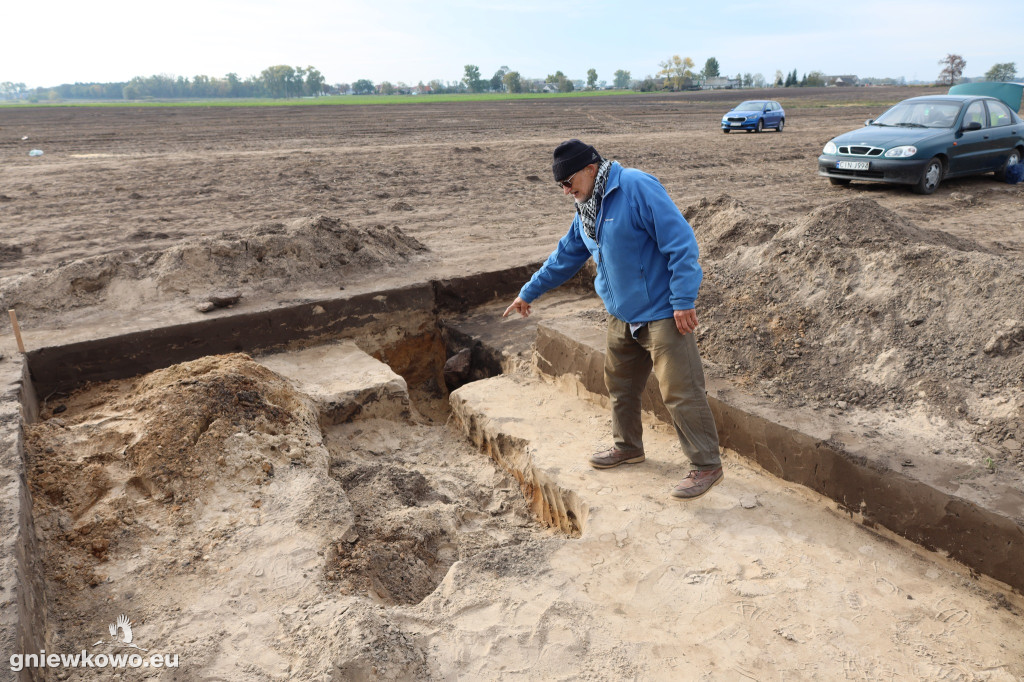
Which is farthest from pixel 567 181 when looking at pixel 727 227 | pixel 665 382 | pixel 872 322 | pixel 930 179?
pixel 930 179

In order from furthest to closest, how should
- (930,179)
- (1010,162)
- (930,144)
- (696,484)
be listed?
(1010,162) → (930,179) → (930,144) → (696,484)

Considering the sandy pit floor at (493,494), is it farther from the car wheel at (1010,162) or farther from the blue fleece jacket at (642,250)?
the car wheel at (1010,162)

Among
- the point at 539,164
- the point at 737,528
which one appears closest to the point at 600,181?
the point at 737,528

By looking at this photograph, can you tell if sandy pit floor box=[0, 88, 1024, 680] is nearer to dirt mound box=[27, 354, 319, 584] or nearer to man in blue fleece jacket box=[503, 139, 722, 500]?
dirt mound box=[27, 354, 319, 584]

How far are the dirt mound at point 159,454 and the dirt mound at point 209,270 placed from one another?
6.01 ft

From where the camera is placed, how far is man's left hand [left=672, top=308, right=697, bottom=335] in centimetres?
312

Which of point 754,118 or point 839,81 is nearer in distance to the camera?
point 754,118

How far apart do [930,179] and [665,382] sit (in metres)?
10.1

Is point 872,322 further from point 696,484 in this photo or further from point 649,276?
point 649,276

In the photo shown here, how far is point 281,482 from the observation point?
3707 millimetres

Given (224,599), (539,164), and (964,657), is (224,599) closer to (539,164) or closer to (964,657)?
(964,657)

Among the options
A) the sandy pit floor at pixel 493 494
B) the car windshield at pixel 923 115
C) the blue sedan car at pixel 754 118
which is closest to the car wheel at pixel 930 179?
the car windshield at pixel 923 115

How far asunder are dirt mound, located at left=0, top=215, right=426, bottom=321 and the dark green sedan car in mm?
8324

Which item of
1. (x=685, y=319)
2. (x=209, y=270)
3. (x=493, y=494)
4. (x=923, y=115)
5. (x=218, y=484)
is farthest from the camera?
(x=923, y=115)
